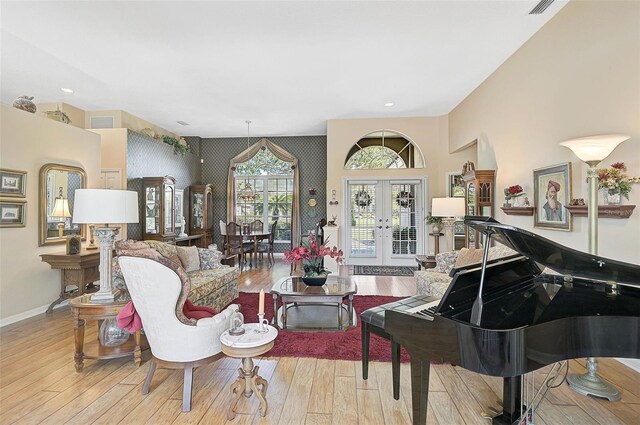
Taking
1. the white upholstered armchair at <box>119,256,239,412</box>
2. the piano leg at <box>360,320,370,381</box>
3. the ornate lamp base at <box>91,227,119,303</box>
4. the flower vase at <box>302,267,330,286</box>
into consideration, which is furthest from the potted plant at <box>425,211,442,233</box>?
the ornate lamp base at <box>91,227,119,303</box>

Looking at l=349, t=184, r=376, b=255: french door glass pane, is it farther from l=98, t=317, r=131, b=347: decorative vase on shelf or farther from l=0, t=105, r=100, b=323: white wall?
l=0, t=105, r=100, b=323: white wall

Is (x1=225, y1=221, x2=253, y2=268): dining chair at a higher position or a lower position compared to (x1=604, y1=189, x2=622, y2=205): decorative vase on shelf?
lower

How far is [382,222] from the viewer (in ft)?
23.5

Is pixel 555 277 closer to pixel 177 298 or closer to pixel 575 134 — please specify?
pixel 575 134

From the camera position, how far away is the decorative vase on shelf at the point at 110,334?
9.12 ft

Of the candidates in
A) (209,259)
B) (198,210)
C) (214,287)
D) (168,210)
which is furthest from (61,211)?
(198,210)

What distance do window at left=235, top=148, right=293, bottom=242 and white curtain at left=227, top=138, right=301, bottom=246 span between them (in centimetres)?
17

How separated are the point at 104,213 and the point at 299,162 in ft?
20.9

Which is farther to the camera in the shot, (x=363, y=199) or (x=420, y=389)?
(x=363, y=199)

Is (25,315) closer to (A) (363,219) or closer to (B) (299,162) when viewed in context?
(A) (363,219)

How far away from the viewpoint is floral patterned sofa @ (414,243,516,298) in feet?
11.4

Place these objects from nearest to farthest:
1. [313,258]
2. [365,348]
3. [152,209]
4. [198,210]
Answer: [365,348], [313,258], [152,209], [198,210]

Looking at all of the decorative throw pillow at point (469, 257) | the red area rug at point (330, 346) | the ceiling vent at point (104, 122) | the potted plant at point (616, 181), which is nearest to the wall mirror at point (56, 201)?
the ceiling vent at point (104, 122)

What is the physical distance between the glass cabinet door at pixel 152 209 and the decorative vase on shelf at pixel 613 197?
6.96 meters
